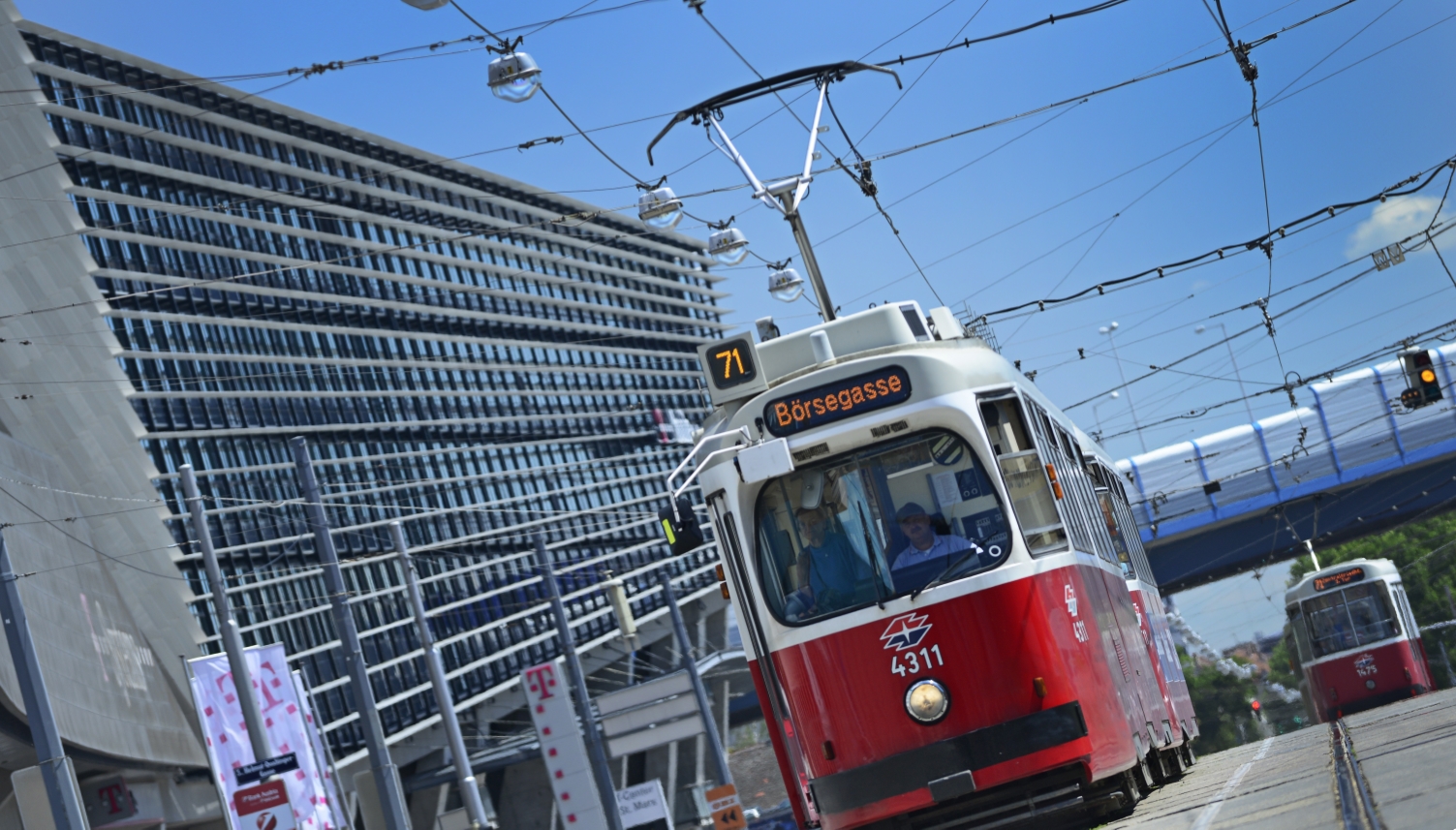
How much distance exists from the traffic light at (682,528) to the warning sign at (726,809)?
70.6 ft

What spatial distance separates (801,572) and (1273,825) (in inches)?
125

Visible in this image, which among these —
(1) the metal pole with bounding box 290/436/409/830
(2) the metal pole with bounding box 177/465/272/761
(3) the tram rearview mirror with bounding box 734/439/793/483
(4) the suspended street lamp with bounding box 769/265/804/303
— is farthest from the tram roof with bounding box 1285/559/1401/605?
(3) the tram rearview mirror with bounding box 734/439/793/483

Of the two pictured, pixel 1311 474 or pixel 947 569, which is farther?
pixel 1311 474

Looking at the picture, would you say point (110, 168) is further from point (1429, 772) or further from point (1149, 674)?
point (1429, 772)

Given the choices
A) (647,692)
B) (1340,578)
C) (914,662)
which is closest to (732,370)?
(914,662)

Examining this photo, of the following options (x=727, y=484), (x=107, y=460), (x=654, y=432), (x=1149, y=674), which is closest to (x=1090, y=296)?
(x=1149, y=674)

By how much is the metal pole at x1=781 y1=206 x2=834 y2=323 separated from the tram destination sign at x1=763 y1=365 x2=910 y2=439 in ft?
8.57

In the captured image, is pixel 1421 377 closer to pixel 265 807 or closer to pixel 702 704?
pixel 265 807

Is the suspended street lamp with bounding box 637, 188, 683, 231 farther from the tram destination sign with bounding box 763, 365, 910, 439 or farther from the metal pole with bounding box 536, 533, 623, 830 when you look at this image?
the metal pole with bounding box 536, 533, 623, 830

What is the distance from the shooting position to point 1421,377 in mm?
23125

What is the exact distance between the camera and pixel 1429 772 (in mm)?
7465

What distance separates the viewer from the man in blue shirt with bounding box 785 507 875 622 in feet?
29.6

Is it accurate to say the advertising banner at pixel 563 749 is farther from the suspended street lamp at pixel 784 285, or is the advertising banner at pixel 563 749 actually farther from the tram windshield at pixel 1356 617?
the tram windshield at pixel 1356 617

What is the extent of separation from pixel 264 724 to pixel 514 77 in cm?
1939
